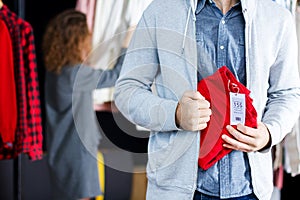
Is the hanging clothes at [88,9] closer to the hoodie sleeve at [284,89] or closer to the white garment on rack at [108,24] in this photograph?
the white garment on rack at [108,24]

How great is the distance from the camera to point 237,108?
1.34m

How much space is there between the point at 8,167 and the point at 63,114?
0.40 metres

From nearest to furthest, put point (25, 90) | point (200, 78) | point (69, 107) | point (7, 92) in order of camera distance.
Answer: point (200, 78) → point (7, 92) → point (25, 90) → point (69, 107)

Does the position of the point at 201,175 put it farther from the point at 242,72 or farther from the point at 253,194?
the point at 242,72

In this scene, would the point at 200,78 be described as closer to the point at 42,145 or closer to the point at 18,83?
the point at 18,83

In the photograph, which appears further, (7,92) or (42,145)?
(42,145)

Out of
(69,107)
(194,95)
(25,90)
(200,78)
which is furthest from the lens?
(69,107)

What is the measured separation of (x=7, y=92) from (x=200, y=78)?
133 cm

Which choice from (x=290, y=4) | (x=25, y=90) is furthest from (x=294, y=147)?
(x=25, y=90)

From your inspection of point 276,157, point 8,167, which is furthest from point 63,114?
point 276,157

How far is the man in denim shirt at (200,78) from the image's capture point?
1337mm

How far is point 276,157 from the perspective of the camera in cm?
253

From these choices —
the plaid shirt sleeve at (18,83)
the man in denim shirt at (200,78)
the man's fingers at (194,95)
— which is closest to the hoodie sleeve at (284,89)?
the man in denim shirt at (200,78)

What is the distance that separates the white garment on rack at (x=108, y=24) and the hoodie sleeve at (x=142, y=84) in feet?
3.61
